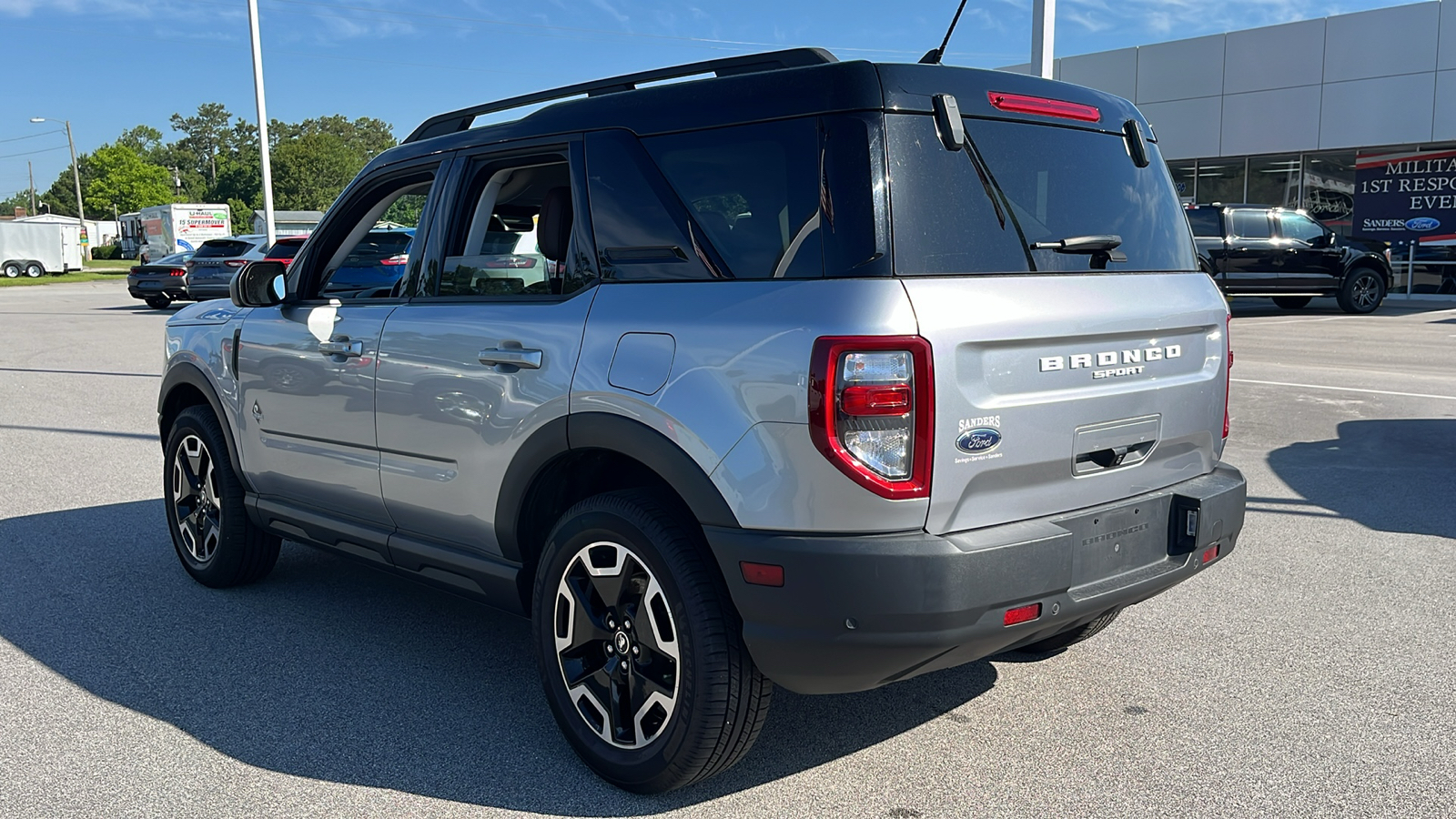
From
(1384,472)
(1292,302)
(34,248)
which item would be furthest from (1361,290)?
(34,248)

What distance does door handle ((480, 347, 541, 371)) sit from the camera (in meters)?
3.46

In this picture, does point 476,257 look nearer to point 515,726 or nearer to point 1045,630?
point 515,726

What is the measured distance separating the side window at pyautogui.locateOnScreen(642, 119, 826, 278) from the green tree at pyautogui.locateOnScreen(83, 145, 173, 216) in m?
118

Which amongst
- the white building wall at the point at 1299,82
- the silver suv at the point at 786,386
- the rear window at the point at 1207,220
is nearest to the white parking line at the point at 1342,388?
the silver suv at the point at 786,386

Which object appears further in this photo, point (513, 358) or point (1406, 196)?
point (1406, 196)

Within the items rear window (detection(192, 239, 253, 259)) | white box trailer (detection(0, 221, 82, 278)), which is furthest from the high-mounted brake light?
white box trailer (detection(0, 221, 82, 278))

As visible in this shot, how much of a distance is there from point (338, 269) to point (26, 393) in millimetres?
9583

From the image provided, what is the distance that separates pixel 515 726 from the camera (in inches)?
148

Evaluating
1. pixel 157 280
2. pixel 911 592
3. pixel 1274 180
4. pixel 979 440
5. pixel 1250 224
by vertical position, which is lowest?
pixel 911 592

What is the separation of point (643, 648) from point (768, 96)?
155 cm

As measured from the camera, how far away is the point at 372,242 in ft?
15.8

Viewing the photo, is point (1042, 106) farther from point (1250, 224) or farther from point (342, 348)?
point (1250, 224)

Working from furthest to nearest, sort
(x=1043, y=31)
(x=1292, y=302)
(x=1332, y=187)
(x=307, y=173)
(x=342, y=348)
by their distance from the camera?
(x=307, y=173), (x=1332, y=187), (x=1292, y=302), (x=1043, y=31), (x=342, y=348)

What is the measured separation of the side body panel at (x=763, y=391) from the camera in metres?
2.75
